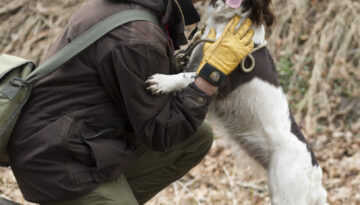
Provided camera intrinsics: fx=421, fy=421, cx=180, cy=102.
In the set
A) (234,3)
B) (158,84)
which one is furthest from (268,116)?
(158,84)

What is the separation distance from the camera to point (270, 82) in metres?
2.67

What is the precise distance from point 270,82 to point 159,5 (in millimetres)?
951

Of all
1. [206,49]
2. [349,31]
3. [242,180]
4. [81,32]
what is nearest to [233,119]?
[206,49]

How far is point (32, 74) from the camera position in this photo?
199 centimetres

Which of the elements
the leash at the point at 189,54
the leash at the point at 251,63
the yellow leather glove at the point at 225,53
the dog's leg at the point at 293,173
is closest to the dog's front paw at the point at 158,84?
the yellow leather glove at the point at 225,53

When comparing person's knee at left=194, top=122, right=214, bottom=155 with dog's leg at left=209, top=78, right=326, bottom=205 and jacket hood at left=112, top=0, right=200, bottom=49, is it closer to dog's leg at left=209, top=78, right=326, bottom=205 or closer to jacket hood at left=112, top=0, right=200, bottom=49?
dog's leg at left=209, top=78, right=326, bottom=205

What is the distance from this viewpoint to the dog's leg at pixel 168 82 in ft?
6.88

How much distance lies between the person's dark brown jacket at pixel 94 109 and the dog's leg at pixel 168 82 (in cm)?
4

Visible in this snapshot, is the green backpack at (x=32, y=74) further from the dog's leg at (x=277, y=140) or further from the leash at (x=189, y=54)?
the dog's leg at (x=277, y=140)

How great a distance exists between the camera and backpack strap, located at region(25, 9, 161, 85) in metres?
1.96

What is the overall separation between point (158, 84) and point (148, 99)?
0.33ft

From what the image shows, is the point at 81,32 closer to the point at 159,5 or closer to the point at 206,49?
the point at 159,5

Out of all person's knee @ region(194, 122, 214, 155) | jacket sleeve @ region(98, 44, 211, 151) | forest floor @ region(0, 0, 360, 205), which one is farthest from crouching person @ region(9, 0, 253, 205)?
forest floor @ region(0, 0, 360, 205)

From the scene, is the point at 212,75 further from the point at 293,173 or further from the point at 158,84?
the point at 293,173
